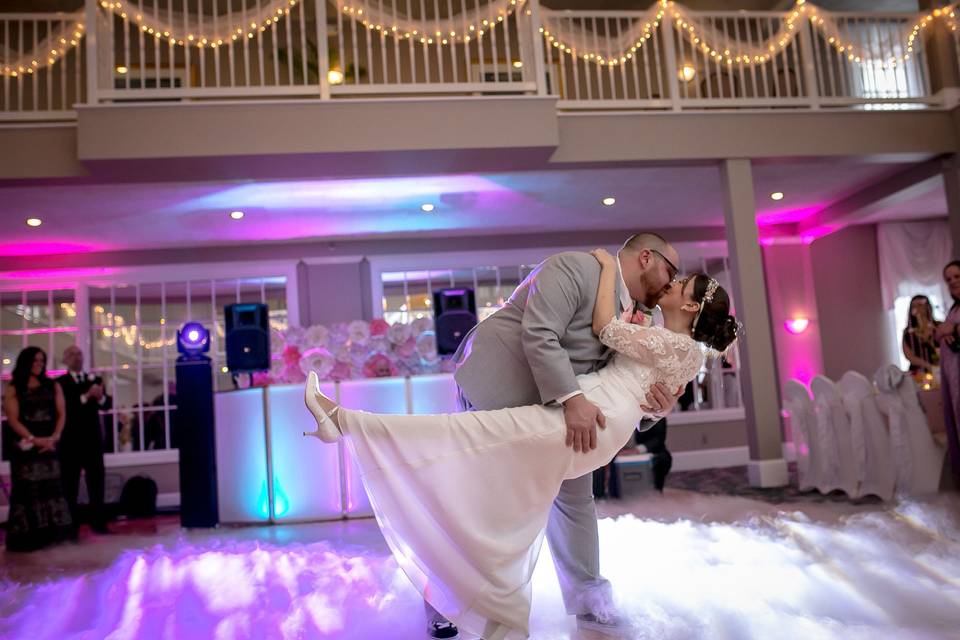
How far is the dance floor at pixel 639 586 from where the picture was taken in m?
2.28

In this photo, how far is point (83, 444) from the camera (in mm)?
5992

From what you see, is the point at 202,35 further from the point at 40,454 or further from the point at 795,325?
the point at 795,325

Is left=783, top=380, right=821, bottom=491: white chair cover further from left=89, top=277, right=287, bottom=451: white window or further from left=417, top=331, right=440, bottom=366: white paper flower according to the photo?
left=89, top=277, right=287, bottom=451: white window

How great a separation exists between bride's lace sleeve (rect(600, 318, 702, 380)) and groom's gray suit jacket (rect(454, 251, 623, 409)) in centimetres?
11

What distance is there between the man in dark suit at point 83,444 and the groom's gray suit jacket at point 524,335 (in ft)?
15.3

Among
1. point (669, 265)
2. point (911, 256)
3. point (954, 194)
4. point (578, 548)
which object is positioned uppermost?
point (954, 194)

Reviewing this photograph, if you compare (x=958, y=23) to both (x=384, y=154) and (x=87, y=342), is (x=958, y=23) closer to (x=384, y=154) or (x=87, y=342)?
(x=384, y=154)

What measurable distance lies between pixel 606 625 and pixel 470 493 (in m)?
0.60

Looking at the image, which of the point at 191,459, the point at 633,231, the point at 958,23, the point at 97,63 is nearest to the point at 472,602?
the point at 191,459

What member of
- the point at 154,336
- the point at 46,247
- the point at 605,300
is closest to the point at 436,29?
the point at 605,300

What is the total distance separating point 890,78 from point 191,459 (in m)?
8.40

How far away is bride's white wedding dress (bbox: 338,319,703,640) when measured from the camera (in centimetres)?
206

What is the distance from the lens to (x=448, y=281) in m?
8.86

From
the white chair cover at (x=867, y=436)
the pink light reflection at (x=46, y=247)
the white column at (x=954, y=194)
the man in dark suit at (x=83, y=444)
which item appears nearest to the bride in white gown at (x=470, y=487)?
the white chair cover at (x=867, y=436)
